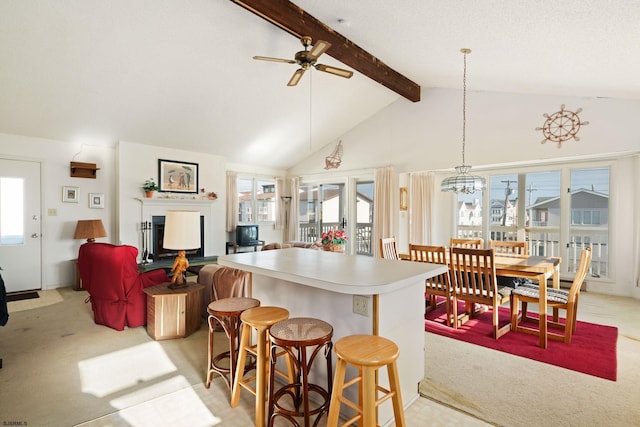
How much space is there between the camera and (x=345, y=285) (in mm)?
1598

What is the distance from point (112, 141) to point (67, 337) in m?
3.62

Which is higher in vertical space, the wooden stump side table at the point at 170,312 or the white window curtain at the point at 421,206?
the white window curtain at the point at 421,206

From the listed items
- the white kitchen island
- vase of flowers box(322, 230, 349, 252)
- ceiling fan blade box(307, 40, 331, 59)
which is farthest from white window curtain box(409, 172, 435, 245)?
the white kitchen island

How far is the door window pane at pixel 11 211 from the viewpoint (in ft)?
15.8

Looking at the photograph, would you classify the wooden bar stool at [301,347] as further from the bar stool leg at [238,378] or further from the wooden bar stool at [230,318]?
the wooden bar stool at [230,318]

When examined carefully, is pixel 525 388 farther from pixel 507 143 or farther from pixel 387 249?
pixel 507 143

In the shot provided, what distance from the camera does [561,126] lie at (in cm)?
458

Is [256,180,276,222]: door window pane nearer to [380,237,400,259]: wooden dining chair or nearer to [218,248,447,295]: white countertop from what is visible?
[380,237,400,259]: wooden dining chair

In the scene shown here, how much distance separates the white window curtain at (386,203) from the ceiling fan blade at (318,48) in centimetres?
363

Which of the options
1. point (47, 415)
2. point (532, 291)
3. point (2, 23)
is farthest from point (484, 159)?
point (2, 23)

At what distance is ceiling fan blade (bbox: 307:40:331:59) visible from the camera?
2861mm

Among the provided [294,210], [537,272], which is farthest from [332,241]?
[294,210]

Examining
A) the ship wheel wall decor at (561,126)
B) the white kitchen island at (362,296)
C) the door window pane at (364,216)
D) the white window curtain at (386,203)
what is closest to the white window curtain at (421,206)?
the white window curtain at (386,203)

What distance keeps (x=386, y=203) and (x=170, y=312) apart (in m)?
4.57
